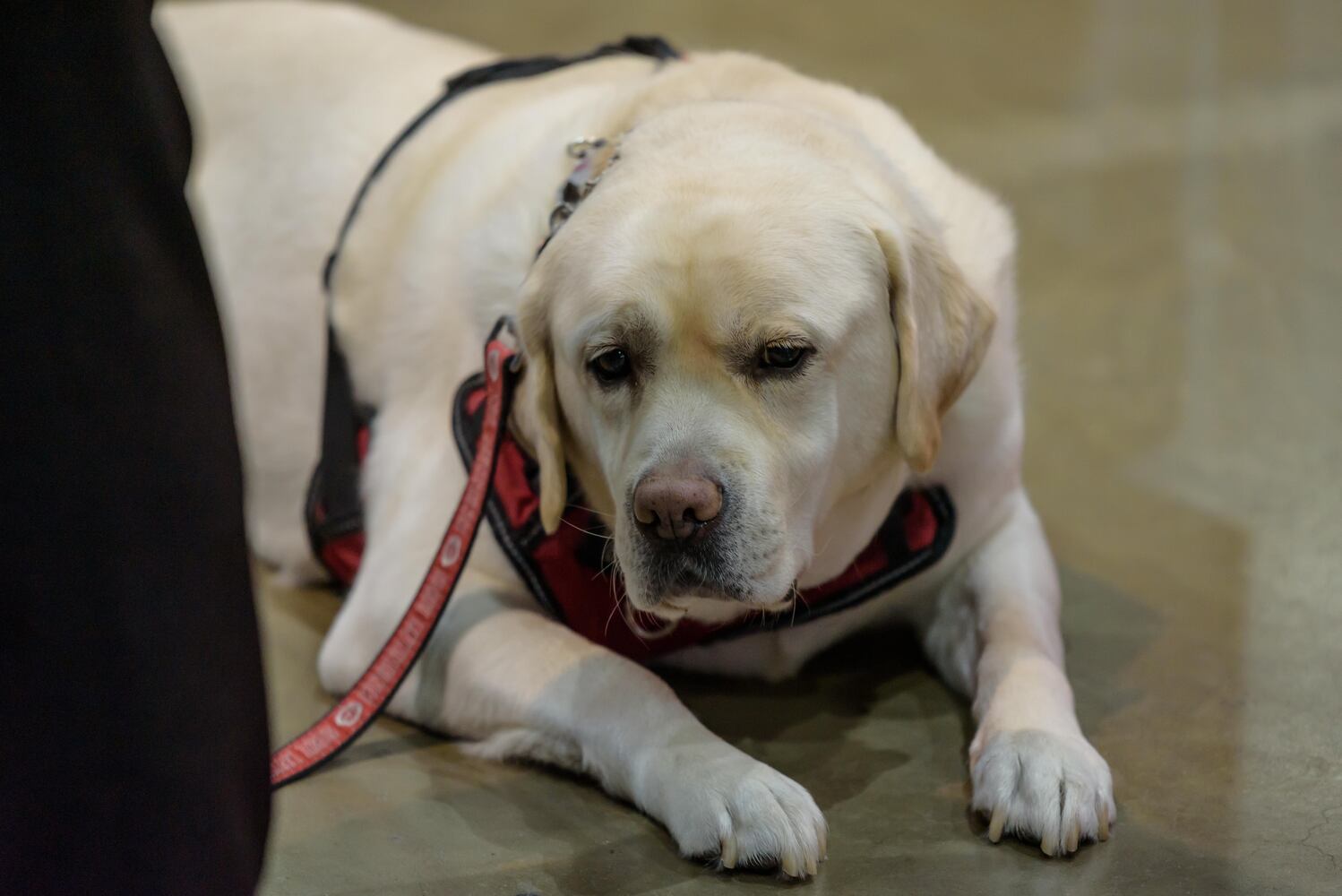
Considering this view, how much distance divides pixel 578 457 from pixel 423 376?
0.57m

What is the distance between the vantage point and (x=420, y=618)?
2.43 meters

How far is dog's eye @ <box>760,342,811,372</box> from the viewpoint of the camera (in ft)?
6.77

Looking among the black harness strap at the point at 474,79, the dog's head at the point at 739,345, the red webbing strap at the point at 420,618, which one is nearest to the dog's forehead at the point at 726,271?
the dog's head at the point at 739,345

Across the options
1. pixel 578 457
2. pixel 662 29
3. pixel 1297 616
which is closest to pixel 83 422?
pixel 578 457

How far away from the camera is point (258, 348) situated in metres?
3.36

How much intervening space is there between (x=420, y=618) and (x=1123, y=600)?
1427mm

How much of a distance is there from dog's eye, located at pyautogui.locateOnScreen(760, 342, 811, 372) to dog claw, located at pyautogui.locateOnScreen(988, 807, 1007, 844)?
2.32 ft

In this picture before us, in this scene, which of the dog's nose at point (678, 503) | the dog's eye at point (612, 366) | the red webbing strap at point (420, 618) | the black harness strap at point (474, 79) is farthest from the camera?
the black harness strap at point (474, 79)

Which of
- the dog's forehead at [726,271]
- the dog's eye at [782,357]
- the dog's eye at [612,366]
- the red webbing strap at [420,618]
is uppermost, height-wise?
the dog's forehead at [726,271]

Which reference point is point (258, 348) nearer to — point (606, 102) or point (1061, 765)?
point (606, 102)

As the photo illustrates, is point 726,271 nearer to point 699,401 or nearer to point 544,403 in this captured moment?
point 699,401

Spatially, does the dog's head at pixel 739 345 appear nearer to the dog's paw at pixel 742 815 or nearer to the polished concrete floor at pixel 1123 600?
the dog's paw at pixel 742 815

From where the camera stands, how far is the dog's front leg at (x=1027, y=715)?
2057mm

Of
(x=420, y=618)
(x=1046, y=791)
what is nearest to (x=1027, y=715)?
(x=1046, y=791)
